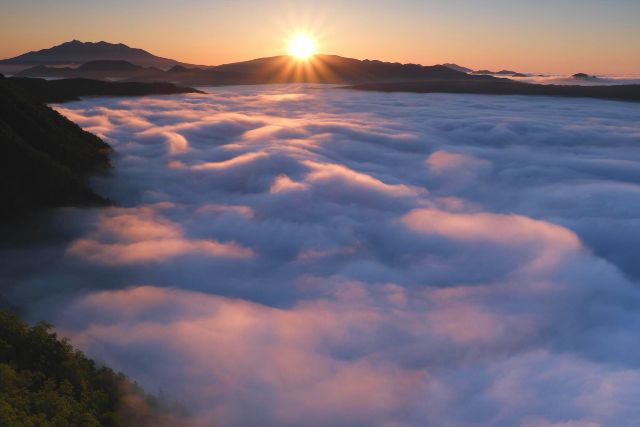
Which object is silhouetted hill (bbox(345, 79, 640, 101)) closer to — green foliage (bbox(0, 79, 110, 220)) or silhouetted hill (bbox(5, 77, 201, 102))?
silhouetted hill (bbox(5, 77, 201, 102))

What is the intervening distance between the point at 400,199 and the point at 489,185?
6737mm

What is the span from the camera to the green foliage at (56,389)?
4957 millimetres

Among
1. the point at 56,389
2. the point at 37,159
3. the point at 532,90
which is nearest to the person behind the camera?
the point at 56,389

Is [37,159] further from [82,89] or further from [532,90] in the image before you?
[532,90]

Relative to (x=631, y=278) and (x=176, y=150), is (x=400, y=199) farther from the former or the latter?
(x=176, y=150)

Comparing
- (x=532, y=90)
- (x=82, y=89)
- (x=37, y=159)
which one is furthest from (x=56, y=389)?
(x=532, y=90)

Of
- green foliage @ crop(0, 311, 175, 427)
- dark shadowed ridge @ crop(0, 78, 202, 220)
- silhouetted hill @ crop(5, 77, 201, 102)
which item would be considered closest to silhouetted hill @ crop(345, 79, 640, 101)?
silhouetted hill @ crop(5, 77, 201, 102)

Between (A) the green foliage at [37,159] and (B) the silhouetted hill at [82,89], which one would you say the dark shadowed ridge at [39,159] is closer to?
(A) the green foliage at [37,159]

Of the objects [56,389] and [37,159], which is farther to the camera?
[37,159]

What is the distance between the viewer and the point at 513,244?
52.7ft

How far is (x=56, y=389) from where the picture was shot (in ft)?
18.5

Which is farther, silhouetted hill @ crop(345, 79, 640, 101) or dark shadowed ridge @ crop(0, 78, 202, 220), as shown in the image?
silhouetted hill @ crop(345, 79, 640, 101)

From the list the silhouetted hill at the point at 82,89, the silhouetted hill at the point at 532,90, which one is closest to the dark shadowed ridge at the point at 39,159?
the silhouetted hill at the point at 82,89

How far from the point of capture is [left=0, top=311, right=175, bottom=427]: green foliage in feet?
16.3
